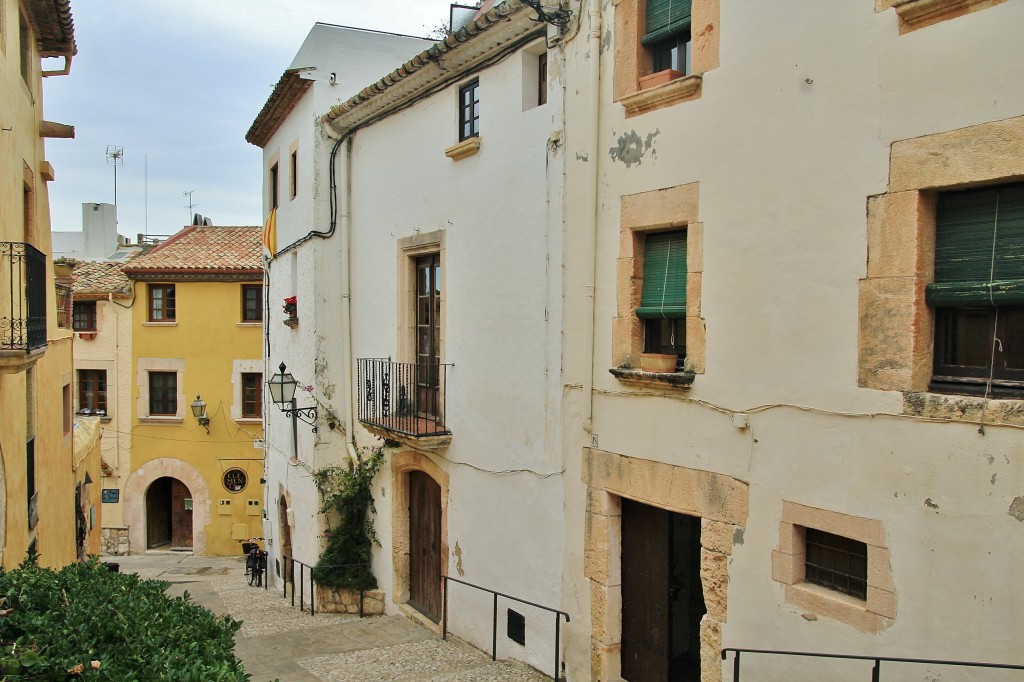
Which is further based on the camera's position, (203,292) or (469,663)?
(203,292)

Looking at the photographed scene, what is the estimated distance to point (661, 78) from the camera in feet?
24.3

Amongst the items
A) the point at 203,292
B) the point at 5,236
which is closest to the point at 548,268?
the point at 5,236

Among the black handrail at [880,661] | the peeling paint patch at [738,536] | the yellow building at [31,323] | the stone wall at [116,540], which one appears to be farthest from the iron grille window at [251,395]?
the black handrail at [880,661]

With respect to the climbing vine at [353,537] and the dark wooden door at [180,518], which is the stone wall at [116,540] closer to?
the dark wooden door at [180,518]

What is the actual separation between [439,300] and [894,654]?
6937mm


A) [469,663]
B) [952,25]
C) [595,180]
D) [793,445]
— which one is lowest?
[469,663]

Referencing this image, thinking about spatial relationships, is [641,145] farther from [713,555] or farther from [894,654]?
[894,654]

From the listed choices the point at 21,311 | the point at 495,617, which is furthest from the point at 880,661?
the point at 21,311

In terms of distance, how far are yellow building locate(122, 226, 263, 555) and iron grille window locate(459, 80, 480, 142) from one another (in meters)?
16.8

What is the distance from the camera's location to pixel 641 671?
786 cm

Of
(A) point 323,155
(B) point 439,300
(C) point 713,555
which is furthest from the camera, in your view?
(A) point 323,155

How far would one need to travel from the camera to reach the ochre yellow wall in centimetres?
2608

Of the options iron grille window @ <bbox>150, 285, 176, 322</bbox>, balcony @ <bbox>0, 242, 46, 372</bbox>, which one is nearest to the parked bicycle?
iron grille window @ <bbox>150, 285, 176, 322</bbox>

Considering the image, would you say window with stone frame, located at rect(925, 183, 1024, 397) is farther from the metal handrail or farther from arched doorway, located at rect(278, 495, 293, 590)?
arched doorway, located at rect(278, 495, 293, 590)
